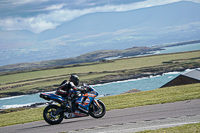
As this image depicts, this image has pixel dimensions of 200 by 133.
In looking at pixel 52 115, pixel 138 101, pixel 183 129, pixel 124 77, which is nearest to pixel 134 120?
pixel 183 129

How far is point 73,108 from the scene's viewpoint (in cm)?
1463

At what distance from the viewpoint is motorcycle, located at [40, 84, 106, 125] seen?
47.5 feet

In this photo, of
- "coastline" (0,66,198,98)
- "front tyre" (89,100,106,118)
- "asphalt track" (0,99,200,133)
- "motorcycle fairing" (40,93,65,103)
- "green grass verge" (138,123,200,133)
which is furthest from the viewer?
"coastline" (0,66,198,98)

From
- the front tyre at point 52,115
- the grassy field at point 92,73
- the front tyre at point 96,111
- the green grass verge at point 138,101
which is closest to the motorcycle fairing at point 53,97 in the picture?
the front tyre at point 52,115

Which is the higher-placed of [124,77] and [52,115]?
[52,115]

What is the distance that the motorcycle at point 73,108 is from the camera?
47.5ft

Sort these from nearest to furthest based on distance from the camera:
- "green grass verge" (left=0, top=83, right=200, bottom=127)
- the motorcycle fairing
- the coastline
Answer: the motorcycle fairing, "green grass verge" (left=0, top=83, right=200, bottom=127), the coastline

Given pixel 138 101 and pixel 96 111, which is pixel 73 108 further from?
pixel 138 101

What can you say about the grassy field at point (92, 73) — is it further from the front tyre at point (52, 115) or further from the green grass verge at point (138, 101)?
the front tyre at point (52, 115)

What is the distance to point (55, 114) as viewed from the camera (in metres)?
14.5

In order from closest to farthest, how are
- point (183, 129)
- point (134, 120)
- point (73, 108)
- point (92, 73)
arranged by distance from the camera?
1. point (183, 129)
2. point (134, 120)
3. point (73, 108)
4. point (92, 73)

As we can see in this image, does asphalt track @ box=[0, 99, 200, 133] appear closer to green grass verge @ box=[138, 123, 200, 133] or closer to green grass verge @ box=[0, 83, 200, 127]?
green grass verge @ box=[138, 123, 200, 133]

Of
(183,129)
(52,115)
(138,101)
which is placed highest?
(52,115)

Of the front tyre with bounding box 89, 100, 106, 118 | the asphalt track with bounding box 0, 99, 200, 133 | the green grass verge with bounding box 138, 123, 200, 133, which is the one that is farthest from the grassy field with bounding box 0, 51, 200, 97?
the green grass verge with bounding box 138, 123, 200, 133
